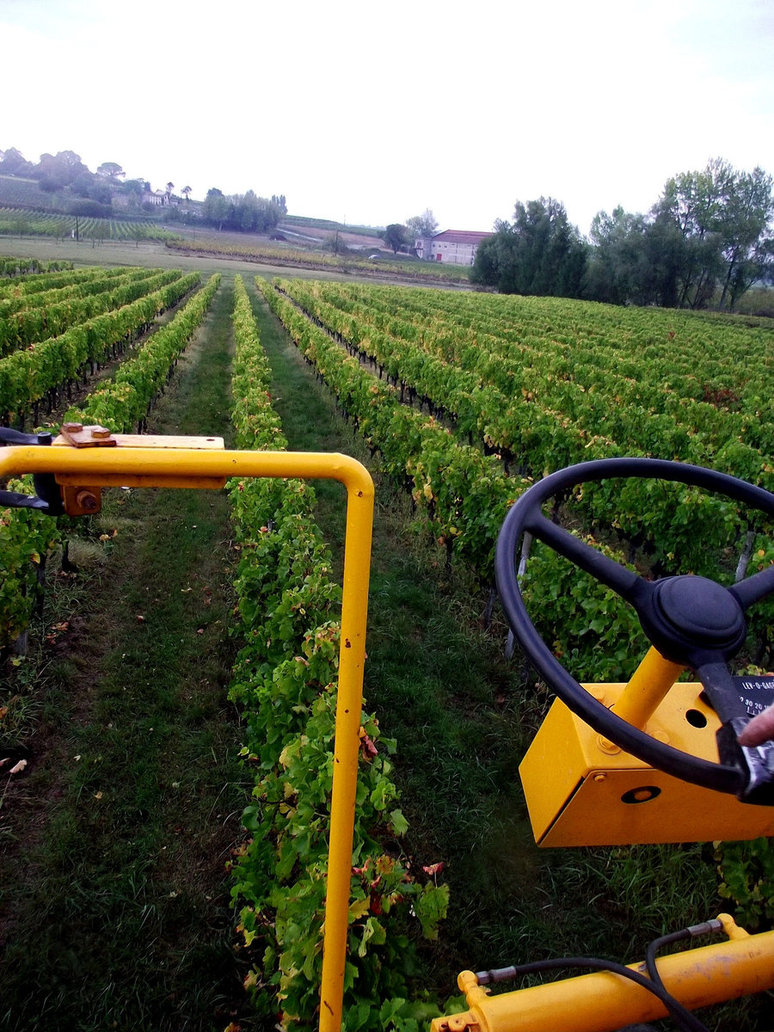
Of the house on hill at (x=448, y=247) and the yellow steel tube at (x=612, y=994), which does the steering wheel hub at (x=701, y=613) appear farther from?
the house on hill at (x=448, y=247)

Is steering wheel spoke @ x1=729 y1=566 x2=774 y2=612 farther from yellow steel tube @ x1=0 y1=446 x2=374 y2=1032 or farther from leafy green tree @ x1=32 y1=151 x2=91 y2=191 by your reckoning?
leafy green tree @ x1=32 y1=151 x2=91 y2=191

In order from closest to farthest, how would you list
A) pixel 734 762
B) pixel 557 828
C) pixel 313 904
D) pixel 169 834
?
pixel 734 762 < pixel 557 828 < pixel 313 904 < pixel 169 834

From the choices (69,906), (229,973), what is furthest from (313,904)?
(69,906)

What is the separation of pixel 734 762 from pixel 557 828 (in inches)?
28.6

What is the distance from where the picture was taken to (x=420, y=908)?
2633mm

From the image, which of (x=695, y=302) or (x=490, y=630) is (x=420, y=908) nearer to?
(x=490, y=630)

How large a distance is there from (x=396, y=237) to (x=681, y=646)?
121 meters

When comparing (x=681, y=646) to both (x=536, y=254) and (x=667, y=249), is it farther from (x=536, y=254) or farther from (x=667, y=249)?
(x=536, y=254)

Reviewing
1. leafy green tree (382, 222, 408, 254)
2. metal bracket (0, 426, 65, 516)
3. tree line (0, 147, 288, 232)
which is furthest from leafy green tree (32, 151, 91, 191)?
metal bracket (0, 426, 65, 516)

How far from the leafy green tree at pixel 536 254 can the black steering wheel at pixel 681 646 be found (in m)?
68.6

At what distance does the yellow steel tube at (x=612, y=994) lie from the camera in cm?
139

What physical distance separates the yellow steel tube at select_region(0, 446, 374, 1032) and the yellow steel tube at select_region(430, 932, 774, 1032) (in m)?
0.34

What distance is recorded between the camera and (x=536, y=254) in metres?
65.3

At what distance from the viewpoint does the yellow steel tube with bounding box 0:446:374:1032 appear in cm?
109
